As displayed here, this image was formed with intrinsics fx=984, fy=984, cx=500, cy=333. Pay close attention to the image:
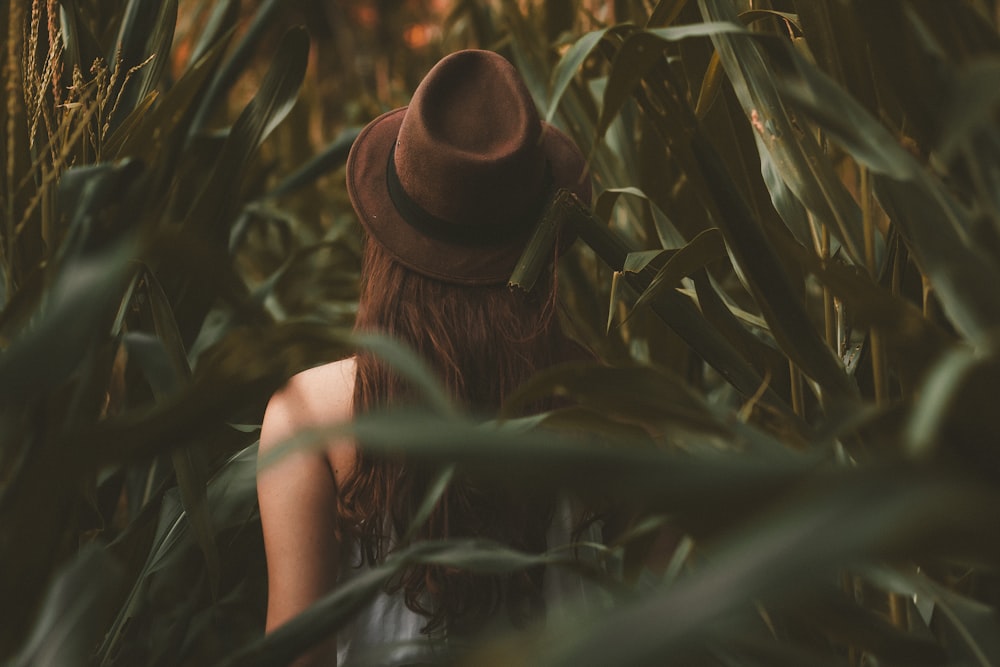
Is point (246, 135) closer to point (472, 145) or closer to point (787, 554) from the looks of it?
point (472, 145)

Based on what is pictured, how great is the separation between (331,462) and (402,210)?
7.8 inches

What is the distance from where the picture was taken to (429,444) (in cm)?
32

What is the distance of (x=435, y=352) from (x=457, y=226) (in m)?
0.10

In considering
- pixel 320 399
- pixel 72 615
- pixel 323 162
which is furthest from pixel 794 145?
pixel 323 162

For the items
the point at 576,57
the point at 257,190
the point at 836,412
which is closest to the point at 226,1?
the point at 257,190

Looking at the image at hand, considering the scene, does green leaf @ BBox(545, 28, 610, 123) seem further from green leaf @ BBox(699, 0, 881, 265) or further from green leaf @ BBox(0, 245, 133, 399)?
green leaf @ BBox(0, 245, 133, 399)

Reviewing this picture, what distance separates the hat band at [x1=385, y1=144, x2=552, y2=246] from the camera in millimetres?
739

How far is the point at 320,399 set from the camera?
743 millimetres

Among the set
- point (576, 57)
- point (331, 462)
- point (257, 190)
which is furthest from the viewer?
point (257, 190)

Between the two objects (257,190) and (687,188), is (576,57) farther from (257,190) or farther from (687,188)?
(257,190)

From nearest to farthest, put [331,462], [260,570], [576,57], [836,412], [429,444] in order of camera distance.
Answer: [429,444] < [836,412] < [576,57] < [331,462] < [260,570]

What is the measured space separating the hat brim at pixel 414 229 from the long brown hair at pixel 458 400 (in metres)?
0.01

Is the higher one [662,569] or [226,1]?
[226,1]

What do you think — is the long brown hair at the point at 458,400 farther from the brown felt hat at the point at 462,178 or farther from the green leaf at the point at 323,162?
the green leaf at the point at 323,162
